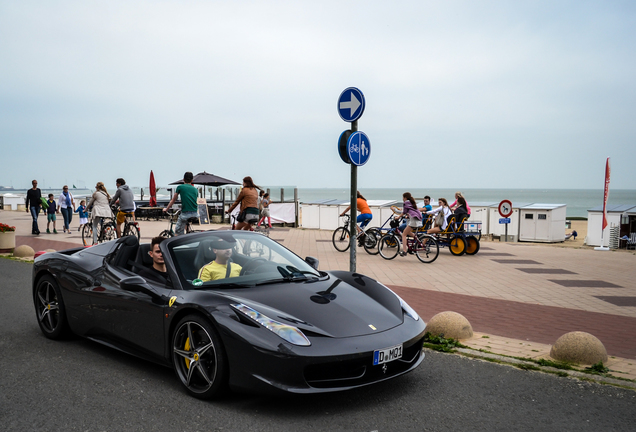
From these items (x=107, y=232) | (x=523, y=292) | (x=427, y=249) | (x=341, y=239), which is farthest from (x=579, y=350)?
(x=107, y=232)

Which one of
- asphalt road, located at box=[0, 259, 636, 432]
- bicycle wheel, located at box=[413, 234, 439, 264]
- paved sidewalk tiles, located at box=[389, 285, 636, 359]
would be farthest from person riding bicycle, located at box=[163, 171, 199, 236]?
asphalt road, located at box=[0, 259, 636, 432]

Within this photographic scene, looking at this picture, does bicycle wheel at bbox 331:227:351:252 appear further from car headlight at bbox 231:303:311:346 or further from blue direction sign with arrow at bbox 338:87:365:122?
car headlight at bbox 231:303:311:346

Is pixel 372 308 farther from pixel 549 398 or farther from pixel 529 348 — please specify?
pixel 529 348

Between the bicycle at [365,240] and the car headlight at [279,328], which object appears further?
the bicycle at [365,240]

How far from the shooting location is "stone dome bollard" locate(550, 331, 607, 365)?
15.9 feet

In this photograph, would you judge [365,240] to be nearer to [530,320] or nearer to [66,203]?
[530,320]

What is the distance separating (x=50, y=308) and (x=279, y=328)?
10.7 ft

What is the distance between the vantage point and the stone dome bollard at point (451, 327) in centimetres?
566

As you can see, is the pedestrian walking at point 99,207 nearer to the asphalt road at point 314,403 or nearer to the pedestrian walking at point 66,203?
the pedestrian walking at point 66,203

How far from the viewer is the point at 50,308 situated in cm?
569

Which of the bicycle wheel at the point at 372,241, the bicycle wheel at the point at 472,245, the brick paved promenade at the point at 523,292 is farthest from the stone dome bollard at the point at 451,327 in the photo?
the bicycle wheel at the point at 472,245

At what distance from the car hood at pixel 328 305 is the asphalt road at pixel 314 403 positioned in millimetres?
548

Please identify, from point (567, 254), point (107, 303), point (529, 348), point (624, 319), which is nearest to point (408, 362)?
point (529, 348)

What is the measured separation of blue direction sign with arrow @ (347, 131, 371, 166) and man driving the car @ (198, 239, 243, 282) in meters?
2.85
